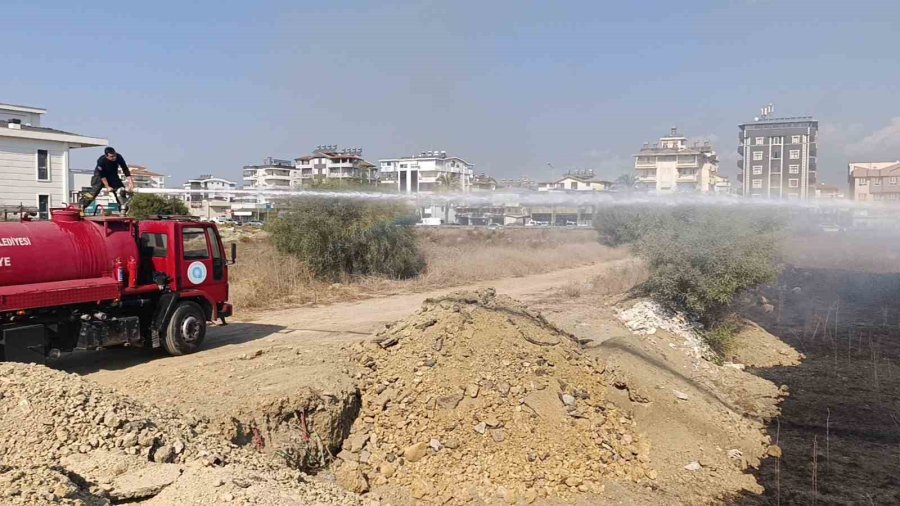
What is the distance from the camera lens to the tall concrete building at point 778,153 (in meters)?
60.3

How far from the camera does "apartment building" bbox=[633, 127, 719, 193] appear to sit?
89.1 meters

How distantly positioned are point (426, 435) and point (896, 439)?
9768 millimetres

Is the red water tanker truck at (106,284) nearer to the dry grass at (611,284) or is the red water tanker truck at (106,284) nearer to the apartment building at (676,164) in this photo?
the dry grass at (611,284)

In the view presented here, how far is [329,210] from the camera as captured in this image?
91.8 feet

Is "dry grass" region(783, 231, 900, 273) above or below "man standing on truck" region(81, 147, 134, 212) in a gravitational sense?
below

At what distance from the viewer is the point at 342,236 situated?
27.9 m

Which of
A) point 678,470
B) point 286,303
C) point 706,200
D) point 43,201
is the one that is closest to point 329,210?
point 286,303

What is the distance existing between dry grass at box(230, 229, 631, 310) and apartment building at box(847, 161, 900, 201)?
1530cm

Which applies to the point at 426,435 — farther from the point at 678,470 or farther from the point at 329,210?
the point at 329,210

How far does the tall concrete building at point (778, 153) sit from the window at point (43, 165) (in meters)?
53.7

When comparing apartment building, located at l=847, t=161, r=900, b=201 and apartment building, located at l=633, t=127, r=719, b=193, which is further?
apartment building, located at l=633, t=127, r=719, b=193

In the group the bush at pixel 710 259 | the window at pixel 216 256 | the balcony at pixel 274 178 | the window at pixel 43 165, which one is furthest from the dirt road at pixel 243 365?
the balcony at pixel 274 178

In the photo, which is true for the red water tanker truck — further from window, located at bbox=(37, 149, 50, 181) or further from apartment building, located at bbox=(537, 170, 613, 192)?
apartment building, located at bbox=(537, 170, 613, 192)

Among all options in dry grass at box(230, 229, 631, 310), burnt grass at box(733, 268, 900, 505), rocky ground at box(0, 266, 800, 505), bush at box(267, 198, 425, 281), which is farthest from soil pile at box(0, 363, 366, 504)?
bush at box(267, 198, 425, 281)
